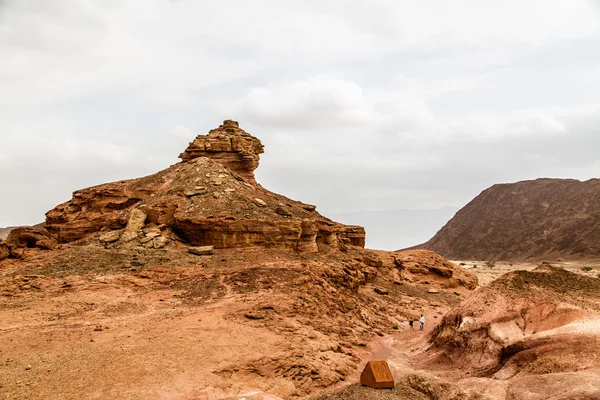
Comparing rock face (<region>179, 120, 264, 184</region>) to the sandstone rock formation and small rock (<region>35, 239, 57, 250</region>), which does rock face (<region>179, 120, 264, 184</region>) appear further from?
the sandstone rock formation

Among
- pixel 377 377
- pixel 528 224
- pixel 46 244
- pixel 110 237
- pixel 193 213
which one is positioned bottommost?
pixel 377 377

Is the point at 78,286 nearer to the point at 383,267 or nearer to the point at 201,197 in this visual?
the point at 201,197

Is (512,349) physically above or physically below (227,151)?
below

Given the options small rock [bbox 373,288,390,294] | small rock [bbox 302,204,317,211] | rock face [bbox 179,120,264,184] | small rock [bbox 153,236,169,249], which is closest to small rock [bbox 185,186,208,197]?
small rock [bbox 153,236,169,249]

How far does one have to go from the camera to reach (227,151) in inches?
1403

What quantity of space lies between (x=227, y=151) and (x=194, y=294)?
1906 centimetres

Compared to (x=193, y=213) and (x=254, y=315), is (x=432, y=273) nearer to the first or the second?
(x=193, y=213)

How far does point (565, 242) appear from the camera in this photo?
73312 mm

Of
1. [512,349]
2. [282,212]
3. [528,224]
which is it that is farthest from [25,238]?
[528,224]

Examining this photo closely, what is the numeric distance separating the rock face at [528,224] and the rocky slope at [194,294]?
1912 inches

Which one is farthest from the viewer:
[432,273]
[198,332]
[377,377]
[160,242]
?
[432,273]

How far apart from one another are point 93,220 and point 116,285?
1114 cm

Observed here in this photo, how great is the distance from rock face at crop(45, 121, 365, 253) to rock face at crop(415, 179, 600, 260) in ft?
183

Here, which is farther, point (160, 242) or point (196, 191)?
point (196, 191)
